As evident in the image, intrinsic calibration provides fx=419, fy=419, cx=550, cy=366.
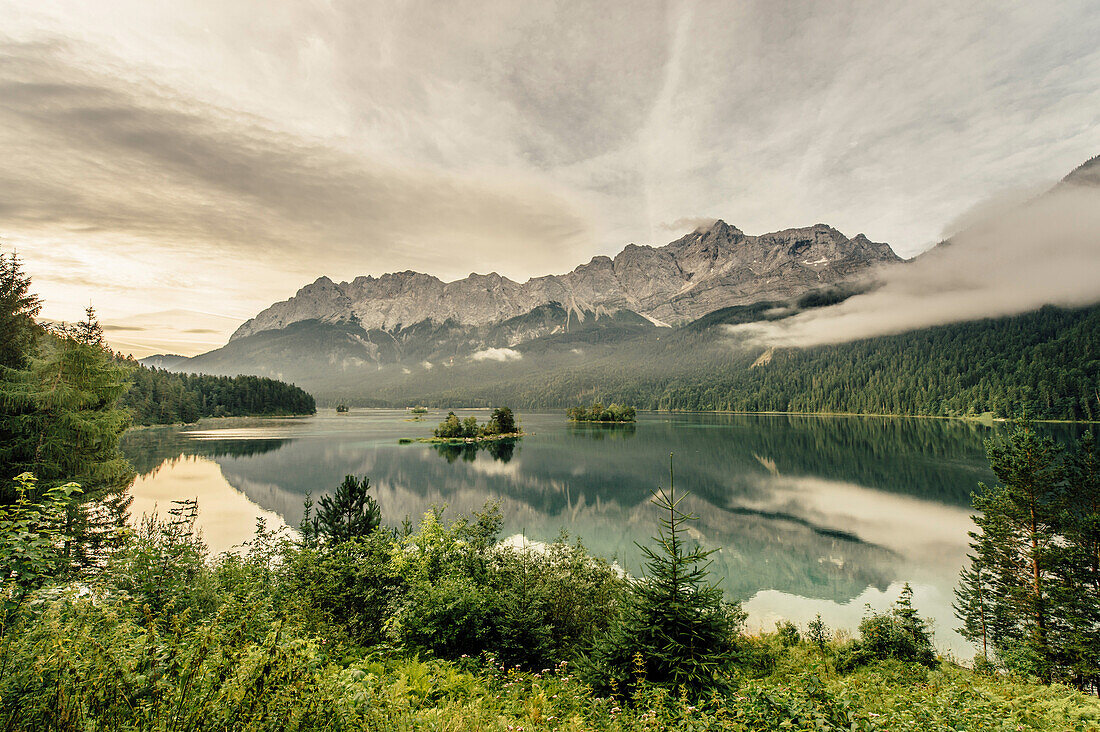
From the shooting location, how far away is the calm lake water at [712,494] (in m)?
30.0

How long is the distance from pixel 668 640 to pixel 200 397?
583 feet

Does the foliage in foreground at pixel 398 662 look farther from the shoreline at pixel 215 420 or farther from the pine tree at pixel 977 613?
the shoreline at pixel 215 420

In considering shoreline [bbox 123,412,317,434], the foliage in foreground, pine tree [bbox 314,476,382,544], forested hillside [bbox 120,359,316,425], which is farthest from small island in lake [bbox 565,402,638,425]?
pine tree [bbox 314,476,382,544]

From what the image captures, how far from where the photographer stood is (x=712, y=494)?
52.8 m

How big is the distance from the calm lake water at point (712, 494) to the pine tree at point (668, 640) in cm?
665

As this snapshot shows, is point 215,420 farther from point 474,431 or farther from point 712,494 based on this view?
point 712,494

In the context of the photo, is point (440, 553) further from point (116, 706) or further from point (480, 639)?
point (116, 706)

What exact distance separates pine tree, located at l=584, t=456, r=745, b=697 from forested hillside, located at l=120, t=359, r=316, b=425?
107616 mm

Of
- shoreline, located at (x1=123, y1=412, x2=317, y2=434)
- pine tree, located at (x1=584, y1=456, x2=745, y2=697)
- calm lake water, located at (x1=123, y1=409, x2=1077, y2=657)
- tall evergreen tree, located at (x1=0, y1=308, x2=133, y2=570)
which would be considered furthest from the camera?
shoreline, located at (x1=123, y1=412, x2=317, y2=434)

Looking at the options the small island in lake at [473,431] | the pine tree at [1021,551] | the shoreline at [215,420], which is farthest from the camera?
the shoreline at [215,420]

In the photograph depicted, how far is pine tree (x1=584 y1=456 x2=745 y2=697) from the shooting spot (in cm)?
928

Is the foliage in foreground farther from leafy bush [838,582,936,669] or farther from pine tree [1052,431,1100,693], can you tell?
pine tree [1052,431,1100,693]

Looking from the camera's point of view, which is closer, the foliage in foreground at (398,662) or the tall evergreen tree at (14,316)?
the foliage in foreground at (398,662)

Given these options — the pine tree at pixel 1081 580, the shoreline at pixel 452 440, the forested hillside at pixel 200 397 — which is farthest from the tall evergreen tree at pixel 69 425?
the forested hillside at pixel 200 397
